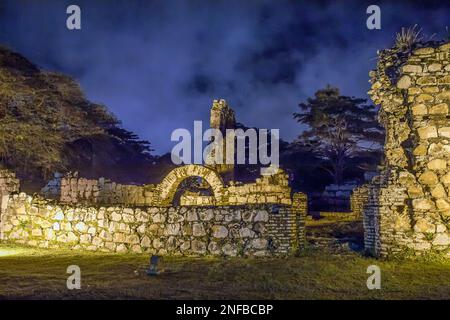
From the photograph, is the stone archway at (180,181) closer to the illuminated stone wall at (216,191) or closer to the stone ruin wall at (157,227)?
the illuminated stone wall at (216,191)

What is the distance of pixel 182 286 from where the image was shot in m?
5.54

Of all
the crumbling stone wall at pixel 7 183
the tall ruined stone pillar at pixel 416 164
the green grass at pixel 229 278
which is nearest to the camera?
the green grass at pixel 229 278

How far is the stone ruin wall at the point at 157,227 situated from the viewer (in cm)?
810

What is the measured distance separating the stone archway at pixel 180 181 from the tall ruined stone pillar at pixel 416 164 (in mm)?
9000

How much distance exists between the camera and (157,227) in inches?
356

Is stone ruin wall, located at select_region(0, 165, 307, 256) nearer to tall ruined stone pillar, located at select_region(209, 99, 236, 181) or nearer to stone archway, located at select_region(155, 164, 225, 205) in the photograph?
stone archway, located at select_region(155, 164, 225, 205)

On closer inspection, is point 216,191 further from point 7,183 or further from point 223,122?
point 223,122

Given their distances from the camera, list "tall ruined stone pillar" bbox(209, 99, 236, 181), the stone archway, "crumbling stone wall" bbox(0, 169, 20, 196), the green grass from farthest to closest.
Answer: "tall ruined stone pillar" bbox(209, 99, 236, 181) → the stone archway → "crumbling stone wall" bbox(0, 169, 20, 196) → the green grass

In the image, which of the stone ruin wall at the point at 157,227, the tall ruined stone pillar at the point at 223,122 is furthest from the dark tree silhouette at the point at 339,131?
the stone ruin wall at the point at 157,227

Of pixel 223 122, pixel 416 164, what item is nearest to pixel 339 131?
pixel 223 122

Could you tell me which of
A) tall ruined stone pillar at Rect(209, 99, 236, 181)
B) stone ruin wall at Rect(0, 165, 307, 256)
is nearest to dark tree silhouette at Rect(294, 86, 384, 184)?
tall ruined stone pillar at Rect(209, 99, 236, 181)

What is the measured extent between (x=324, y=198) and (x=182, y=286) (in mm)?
19190

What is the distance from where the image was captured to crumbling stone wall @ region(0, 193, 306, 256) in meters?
8.09

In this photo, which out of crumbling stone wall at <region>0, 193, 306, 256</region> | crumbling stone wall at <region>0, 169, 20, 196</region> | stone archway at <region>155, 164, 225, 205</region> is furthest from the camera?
stone archway at <region>155, 164, 225, 205</region>
